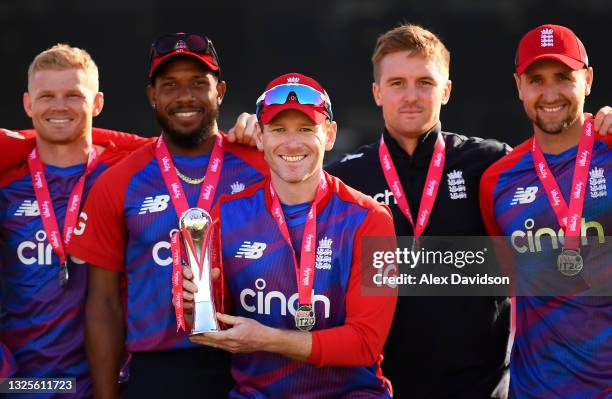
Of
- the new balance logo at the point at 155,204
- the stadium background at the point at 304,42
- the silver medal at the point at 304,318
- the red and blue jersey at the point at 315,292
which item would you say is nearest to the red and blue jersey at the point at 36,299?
the new balance logo at the point at 155,204

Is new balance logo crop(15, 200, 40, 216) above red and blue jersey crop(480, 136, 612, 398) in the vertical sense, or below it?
above

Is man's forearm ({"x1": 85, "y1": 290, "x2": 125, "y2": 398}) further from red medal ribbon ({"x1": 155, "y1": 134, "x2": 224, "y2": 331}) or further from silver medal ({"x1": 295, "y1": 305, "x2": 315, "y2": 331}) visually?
silver medal ({"x1": 295, "y1": 305, "x2": 315, "y2": 331})

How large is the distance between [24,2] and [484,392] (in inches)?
205

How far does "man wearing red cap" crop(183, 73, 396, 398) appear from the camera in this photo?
3.36 meters

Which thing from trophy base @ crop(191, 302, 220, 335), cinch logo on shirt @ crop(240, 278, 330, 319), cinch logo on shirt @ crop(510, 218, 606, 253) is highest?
cinch logo on shirt @ crop(510, 218, 606, 253)

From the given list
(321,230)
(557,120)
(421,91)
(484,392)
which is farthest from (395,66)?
(484,392)

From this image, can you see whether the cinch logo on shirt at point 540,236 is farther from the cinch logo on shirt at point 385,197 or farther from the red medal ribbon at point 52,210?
the red medal ribbon at point 52,210

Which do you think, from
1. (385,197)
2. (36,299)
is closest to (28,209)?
(36,299)

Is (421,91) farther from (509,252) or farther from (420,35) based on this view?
(509,252)

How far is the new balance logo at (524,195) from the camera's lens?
3.82 meters

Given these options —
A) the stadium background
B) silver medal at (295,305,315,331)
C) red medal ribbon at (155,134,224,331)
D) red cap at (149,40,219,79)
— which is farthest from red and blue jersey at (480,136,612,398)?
the stadium background

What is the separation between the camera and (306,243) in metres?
3.38

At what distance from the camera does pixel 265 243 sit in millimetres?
3455

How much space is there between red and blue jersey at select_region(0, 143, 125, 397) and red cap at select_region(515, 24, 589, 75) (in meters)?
1.82
